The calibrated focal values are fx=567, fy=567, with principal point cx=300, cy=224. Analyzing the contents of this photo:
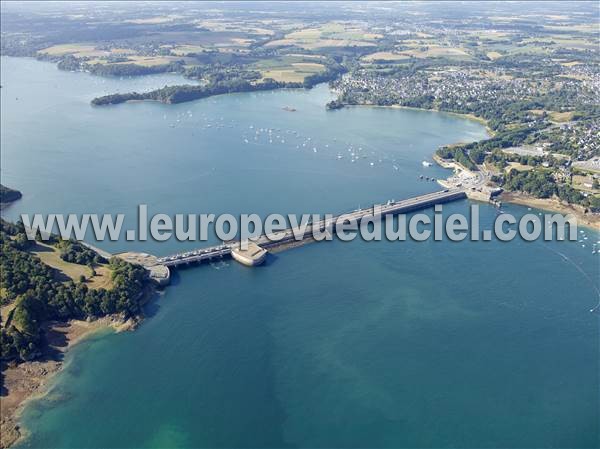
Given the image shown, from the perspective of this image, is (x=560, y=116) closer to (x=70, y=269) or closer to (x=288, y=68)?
(x=288, y=68)

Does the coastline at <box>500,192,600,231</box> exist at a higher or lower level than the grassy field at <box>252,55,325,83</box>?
lower

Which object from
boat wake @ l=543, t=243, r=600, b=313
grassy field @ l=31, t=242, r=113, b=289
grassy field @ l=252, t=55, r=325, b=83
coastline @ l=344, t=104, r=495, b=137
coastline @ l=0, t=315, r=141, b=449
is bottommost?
coastline @ l=0, t=315, r=141, b=449

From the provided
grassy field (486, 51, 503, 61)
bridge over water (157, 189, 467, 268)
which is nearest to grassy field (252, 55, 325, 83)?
grassy field (486, 51, 503, 61)

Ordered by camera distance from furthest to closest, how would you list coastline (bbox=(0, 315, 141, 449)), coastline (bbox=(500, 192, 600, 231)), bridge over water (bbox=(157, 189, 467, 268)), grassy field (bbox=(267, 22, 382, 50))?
grassy field (bbox=(267, 22, 382, 50)) < coastline (bbox=(500, 192, 600, 231)) < bridge over water (bbox=(157, 189, 467, 268)) < coastline (bbox=(0, 315, 141, 449))

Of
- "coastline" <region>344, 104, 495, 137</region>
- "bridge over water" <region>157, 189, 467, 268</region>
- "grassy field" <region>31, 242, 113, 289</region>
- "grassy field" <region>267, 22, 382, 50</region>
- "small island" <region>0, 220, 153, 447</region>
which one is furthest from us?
"grassy field" <region>267, 22, 382, 50</region>

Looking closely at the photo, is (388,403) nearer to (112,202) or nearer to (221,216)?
(221,216)

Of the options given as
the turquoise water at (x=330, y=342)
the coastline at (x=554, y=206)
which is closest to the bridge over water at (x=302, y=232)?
the turquoise water at (x=330, y=342)

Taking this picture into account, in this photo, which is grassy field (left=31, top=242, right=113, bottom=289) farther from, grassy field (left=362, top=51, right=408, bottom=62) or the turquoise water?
grassy field (left=362, top=51, right=408, bottom=62)

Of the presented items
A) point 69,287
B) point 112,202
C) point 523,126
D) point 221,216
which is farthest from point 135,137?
point 523,126
